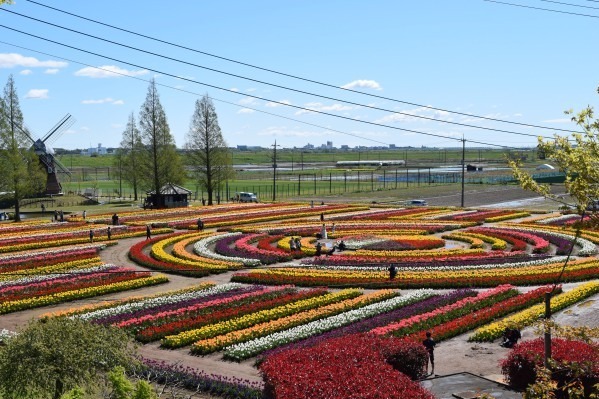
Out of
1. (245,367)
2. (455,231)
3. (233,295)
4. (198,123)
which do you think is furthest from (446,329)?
(198,123)

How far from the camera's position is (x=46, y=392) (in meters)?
15.8

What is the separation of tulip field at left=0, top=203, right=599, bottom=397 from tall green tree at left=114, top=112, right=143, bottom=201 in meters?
33.5

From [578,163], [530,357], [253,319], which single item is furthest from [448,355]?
[578,163]

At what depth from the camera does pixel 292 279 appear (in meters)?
32.7

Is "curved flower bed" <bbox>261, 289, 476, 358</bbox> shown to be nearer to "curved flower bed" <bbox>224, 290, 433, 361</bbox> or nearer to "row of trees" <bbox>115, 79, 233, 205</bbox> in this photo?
"curved flower bed" <bbox>224, 290, 433, 361</bbox>

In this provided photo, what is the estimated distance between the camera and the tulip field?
24.3m

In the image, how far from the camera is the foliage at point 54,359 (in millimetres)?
15523

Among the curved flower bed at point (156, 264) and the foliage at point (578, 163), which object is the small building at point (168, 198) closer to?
the curved flower bed at point (156, 264)

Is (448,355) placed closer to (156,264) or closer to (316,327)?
(316,327)

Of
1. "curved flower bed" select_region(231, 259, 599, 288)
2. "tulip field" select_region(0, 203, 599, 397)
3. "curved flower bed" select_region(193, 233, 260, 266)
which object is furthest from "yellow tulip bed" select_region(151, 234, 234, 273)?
"curved flower bed" select_region(231, 259, 599, 288)

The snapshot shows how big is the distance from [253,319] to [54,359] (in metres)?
10.7

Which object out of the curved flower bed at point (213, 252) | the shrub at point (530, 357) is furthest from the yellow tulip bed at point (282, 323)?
the curved flower bed at point (213, 252)

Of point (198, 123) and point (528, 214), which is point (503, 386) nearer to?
point (528, 214)

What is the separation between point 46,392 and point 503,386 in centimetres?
1207
